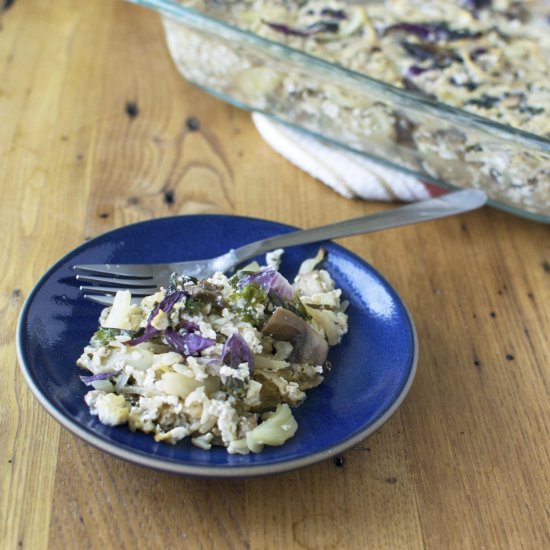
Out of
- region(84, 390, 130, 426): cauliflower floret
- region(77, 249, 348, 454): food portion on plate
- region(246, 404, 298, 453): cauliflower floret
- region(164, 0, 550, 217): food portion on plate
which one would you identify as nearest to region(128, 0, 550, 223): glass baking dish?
region(164, 0, 550, 217): food portion on plate

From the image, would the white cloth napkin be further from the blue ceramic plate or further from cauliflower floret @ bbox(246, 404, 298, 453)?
cauliflower floret @ bbox(246, 404, 298, 453)

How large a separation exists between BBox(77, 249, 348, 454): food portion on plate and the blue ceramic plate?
0.09 feet

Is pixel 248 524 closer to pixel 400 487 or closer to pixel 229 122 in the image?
pixel 400 487

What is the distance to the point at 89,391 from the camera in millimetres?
1442

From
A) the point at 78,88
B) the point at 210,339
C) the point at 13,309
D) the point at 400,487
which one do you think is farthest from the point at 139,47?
the point at 400,487

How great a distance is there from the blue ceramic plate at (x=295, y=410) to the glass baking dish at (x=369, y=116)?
51cm

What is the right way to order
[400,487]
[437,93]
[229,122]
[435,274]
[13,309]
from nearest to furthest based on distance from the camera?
[400,487], [13,309], [435,274], [437,93], [229,122]

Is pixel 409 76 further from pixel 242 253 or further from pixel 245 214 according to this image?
pixel 242 253

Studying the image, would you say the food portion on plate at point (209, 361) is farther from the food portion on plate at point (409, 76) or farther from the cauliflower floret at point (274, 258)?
the food portion on plate at point (409, 76)

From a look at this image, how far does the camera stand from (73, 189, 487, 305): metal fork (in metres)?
1.67

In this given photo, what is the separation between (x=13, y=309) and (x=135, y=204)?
0.51 meters

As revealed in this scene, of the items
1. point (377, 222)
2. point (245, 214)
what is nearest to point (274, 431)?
point (377, 222)

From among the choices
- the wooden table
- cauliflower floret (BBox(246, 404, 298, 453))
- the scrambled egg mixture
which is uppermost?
the scrambled egg mixture

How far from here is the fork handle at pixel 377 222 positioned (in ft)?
5.98
